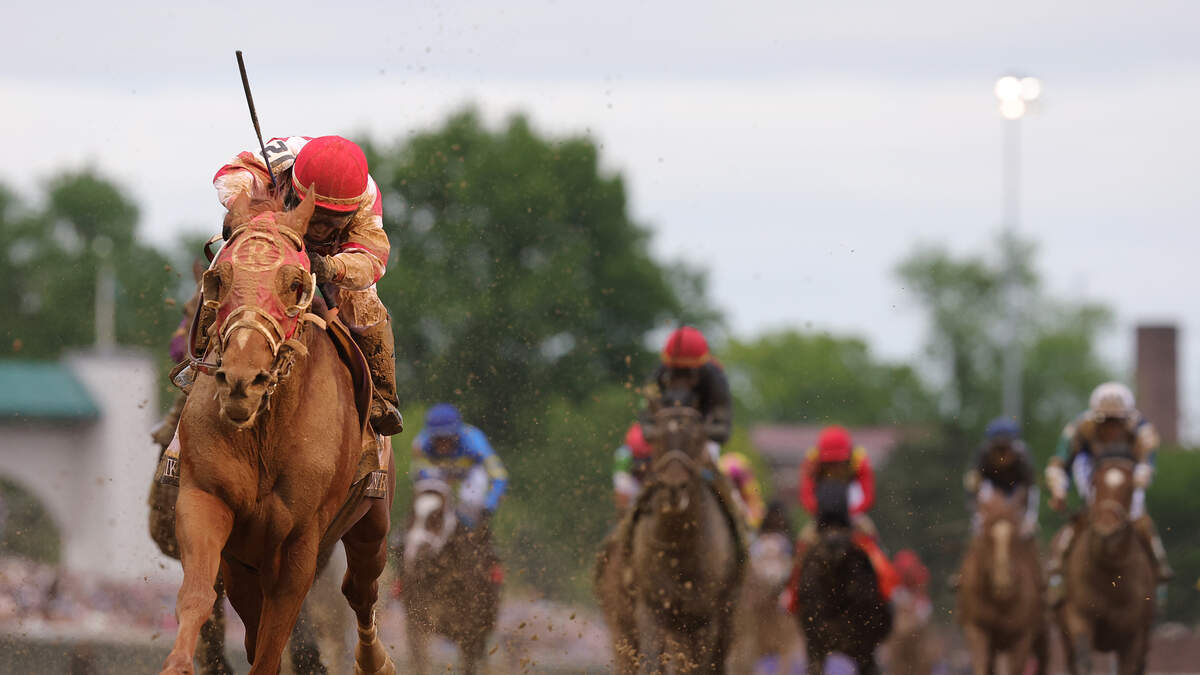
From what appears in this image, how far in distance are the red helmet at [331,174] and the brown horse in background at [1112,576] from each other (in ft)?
26.5

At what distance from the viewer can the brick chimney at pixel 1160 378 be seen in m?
46.6

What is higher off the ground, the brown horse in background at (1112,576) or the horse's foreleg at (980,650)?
the brown horse in background at (1112,576)

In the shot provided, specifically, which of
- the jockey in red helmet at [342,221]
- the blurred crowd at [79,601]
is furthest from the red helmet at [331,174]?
the blurred crowd at [79,601]

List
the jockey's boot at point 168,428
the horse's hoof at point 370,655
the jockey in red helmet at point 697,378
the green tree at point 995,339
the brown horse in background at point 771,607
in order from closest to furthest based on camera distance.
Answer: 1. the horse's hoof at point 370,655
2. the jockey's boot at point 168,428
3. the jockey in red helmet at point 697,378
4. the brown horse in background at point 771,607
5. the green tree at point 995,339

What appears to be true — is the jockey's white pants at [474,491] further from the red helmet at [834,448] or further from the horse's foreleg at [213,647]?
the horse's foreleg at [213,647]

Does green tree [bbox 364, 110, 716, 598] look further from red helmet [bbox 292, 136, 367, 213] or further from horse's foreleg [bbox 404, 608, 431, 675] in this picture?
red helmet [bbox 292, 136, 367, 213]

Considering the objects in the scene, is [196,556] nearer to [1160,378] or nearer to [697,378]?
[697,378]

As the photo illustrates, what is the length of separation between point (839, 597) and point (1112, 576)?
2.81m

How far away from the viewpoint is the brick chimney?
46.6m

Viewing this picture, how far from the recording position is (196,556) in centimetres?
580

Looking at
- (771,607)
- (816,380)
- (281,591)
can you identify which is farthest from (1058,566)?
(816,380)

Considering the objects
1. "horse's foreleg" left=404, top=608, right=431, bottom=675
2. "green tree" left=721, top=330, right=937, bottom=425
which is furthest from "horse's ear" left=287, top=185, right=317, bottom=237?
"green tree" left=721, top=330, right=937, bottom=425

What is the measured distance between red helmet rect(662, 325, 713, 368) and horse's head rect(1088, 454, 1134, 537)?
141 inches

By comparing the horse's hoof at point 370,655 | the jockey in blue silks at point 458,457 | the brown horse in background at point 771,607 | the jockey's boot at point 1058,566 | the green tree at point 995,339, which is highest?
the horse's hoof at point 370,655
